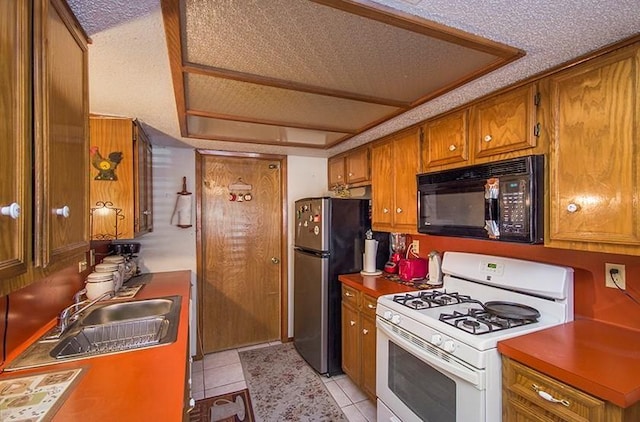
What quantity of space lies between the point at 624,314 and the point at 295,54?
1.88m

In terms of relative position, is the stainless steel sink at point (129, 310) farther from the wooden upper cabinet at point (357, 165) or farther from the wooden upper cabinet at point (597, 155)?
the wooden upper cabinet at point (597, 155)

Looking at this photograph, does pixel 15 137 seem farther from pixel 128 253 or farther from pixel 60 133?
pixel 128 253

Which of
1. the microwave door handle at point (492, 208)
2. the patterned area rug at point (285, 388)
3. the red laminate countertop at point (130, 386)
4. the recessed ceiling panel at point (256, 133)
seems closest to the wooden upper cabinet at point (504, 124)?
the microwave door handle at point (492, 208)

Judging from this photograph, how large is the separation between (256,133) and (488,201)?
1.82 metres

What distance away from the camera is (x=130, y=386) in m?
1.08

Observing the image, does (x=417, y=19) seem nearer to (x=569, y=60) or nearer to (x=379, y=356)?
(x=569, y=60)

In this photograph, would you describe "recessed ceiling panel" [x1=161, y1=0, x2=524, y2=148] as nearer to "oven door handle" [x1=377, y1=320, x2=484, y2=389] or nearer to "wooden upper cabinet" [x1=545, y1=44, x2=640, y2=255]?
"wooden upper cabinet" [x1=545, y1=44, x2=640, y2=255]

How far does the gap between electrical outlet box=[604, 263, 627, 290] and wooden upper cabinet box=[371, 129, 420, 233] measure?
102 cm

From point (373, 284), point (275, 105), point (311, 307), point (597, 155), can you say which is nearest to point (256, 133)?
point (275, 105)

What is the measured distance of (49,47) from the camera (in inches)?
32.8

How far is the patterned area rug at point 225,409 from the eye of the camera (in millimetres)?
2242

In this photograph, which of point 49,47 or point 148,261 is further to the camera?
point 148,261

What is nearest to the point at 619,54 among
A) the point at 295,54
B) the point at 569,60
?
the point at 569,60

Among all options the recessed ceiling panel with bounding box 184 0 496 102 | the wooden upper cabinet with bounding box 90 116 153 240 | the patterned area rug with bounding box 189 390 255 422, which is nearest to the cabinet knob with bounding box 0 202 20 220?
the recessed ceiling panel with bounding box 184 0 496 102
